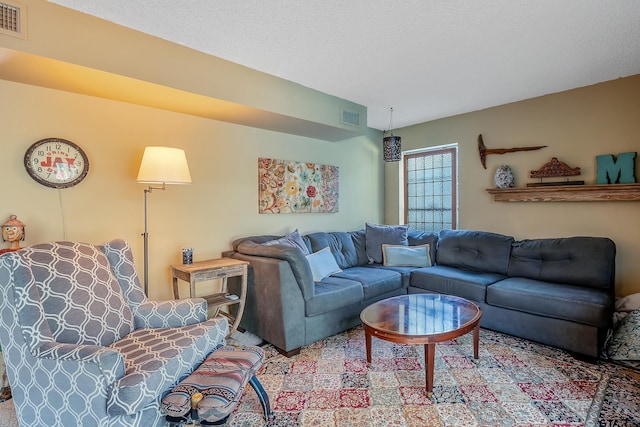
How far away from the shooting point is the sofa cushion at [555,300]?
8.04 ft

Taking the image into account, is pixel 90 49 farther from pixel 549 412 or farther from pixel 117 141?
pixel 549 412

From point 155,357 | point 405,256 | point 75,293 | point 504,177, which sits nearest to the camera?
point 155,357

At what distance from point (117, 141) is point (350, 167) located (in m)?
2.93

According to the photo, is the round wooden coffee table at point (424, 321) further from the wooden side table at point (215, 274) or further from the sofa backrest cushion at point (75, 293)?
the sofa backrest cushion at point (75, 293)

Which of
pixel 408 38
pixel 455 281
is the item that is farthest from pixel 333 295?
pixel 408 38

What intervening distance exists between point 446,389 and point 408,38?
7.98ft

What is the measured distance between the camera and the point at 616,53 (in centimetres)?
256

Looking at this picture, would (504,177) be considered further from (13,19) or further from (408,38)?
(13,19)

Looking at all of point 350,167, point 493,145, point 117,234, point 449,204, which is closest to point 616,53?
point 493,145

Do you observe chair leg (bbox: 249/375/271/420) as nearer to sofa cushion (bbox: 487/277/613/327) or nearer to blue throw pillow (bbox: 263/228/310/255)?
blue throw pillow (bbox: 263/228/310/255)

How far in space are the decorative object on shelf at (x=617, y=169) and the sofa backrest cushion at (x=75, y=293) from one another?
13.9ft

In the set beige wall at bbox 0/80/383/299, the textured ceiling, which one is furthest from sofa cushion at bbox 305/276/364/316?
the textured ceiling

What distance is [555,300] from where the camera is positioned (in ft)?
8.61

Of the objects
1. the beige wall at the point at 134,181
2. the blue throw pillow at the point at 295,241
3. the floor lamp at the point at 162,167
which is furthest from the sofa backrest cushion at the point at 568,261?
the floor lamp at the point at 162,167
